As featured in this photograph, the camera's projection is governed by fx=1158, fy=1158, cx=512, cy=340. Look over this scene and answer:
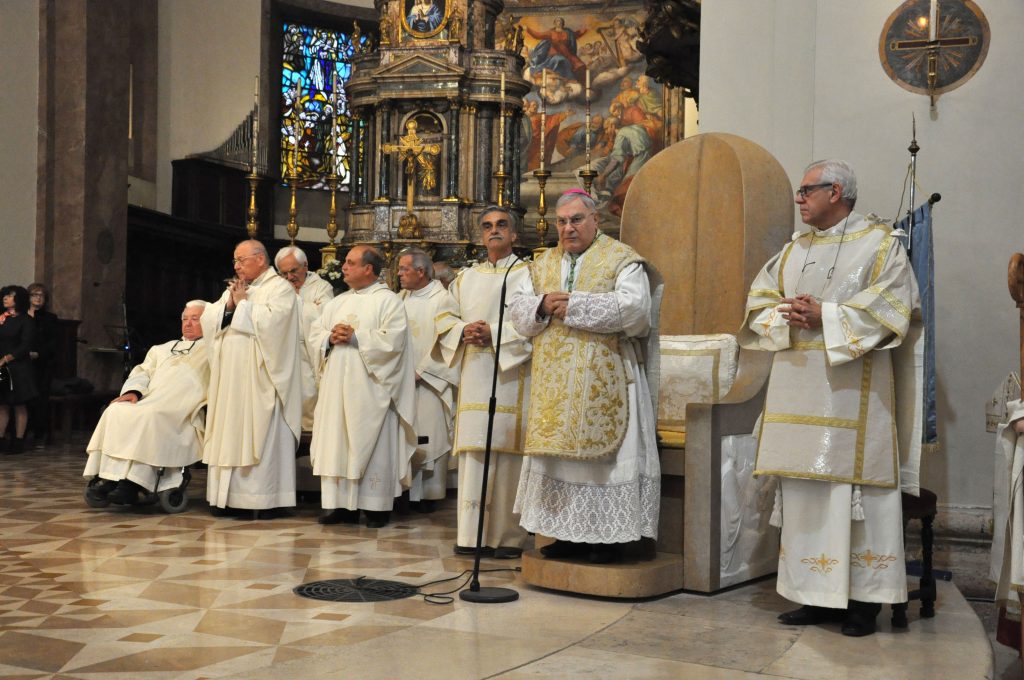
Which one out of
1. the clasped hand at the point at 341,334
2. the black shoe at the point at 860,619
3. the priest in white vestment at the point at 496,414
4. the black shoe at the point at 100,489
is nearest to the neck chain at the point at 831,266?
the black shoe at the point at 860,619

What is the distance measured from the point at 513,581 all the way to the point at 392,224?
13.3m

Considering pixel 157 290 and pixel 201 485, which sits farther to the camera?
pixel 157 290

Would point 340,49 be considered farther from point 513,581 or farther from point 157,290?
point 513,581

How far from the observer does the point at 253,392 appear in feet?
25.5

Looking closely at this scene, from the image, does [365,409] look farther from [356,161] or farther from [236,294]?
[356,161]

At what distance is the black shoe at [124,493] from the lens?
7.65m

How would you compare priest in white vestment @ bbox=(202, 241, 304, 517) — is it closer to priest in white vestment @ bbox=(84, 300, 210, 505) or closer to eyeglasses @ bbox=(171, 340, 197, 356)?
priest in white vestment @ bbox=(84, 300, 210, 505)

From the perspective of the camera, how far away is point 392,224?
18.5 metres

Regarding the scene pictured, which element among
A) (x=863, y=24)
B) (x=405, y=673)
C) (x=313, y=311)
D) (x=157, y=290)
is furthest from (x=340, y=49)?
(x=405, y=673)

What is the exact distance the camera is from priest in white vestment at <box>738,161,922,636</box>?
4.62 m

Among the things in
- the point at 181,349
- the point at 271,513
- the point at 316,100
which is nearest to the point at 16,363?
the point at 181,349

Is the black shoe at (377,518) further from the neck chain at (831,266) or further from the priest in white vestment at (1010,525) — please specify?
the priest in white vestment at (1010,525)

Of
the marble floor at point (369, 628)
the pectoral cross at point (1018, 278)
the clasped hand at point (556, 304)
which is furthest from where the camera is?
the clasped hand at point (556, 304)

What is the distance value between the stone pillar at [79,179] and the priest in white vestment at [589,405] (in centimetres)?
1092
